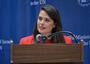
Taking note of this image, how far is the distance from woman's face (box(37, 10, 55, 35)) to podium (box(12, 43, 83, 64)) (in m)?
0.55

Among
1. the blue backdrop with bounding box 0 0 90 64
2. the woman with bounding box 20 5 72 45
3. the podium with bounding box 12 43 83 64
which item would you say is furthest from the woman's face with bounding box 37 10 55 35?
the blue backdrop with bounding box 0 0 90 64

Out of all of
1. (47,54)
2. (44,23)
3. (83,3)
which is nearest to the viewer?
(47,54)

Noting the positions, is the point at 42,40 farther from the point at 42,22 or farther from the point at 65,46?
the point at 42,22

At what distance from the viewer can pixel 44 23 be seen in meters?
1.71

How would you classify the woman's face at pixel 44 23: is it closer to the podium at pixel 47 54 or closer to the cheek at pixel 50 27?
the cheek at pixel 50 27

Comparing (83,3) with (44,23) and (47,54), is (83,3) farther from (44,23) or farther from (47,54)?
(47,54)

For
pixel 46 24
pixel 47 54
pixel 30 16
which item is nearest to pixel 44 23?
pixel 46 24

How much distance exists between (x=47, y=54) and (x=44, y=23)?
592 mm

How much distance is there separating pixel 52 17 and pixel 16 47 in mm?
699

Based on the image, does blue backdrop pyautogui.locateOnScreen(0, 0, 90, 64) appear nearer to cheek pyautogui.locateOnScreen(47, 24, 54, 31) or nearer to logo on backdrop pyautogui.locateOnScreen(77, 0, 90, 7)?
logo on backdrop pyautogui.locateOnScreen(77, 0, 90, 7)

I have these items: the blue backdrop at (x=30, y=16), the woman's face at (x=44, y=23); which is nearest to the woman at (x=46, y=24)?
the woman's face at (x=44, y=23)

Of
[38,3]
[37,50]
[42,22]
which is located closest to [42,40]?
[37,50]

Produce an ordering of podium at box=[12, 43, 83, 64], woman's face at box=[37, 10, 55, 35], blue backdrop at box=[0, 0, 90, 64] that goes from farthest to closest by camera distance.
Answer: blue backdrop at box=[0, 0, 90, 64] < woman's face at box=[37, 10, 55, 35] < podium at box=[12, 43, 83, 64]

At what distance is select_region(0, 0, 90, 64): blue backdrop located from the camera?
104 inches
